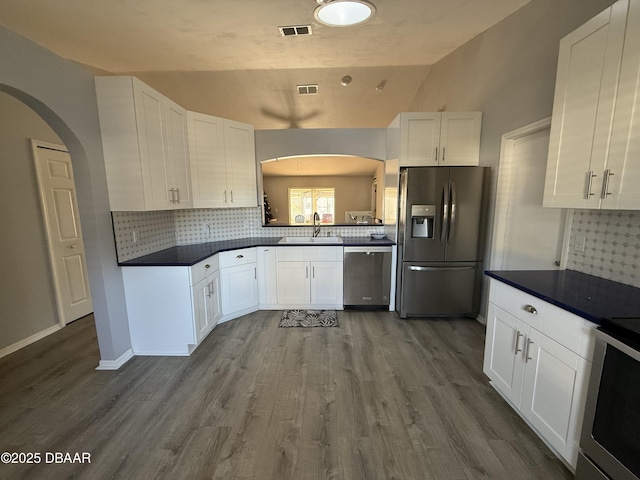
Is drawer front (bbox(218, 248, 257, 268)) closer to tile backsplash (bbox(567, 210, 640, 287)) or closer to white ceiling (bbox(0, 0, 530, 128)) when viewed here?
white ceiling (bbox(0, 0, 530, 128))

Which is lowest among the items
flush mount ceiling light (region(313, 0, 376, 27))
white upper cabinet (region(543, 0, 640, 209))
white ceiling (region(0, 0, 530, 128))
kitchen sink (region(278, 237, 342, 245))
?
kitchen sink (region(278, 237, 342, 245))

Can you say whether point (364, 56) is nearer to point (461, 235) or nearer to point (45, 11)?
point (461, 235)

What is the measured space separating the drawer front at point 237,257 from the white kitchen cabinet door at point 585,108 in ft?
9.75

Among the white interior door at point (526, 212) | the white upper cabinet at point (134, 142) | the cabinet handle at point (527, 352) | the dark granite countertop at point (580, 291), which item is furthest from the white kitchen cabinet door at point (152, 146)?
the white interior door at point (526, 212)

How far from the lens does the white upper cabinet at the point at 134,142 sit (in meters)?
2.24

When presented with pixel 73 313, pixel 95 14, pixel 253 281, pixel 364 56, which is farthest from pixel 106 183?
pixel 364 56

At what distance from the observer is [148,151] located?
2426 millimetres

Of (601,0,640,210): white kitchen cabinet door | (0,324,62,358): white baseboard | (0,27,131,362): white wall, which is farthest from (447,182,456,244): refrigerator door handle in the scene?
(0,324,62,358): white baseboard

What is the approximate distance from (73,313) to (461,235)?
478cm

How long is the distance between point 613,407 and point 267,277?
3.10 meters

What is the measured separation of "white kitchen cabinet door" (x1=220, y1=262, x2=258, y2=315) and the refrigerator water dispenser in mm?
2065

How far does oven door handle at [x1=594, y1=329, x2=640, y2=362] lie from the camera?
104cm

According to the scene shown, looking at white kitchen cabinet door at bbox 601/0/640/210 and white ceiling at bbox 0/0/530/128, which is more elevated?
white ceiling at bbox 0/0/530/128

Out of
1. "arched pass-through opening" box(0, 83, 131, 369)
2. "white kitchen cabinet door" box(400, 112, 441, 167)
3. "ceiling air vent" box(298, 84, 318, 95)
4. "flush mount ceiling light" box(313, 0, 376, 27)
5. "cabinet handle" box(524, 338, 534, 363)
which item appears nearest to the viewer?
"cabinet handle" box(524, 338, 534, 363)
